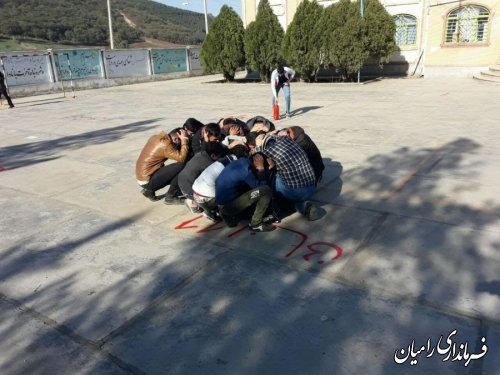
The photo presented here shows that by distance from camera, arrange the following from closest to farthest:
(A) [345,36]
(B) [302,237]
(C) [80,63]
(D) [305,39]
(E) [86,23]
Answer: (B) [302,237]
(A) [345,36]
(D) [305,39]
(C) [80,63]
(E) [86,23]

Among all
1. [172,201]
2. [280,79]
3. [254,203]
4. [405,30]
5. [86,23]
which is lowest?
[172,201]

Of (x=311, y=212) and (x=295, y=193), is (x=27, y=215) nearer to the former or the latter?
(x=295, y=193)

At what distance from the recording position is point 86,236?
458 cm

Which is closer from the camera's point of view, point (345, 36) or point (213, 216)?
point (213, 216)

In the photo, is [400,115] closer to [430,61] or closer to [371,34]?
[371,34]

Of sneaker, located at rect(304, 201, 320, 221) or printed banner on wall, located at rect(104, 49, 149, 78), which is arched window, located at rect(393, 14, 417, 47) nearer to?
printed banner on wall, located at rect(104, 49, 149, 78)

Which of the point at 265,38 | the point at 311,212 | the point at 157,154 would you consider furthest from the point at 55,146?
the point at 265,38

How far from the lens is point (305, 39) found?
2038 centimetres

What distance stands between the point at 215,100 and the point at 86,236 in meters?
11.4

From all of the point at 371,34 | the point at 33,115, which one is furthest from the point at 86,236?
the point at 371,34

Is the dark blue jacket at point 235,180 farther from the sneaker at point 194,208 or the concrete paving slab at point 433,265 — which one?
the concrete paving slab at point 433,265

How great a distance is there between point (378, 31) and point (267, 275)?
1873 centimetres

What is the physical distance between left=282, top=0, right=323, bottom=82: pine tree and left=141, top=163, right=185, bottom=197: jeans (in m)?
16.7

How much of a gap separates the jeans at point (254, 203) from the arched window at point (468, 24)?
20.9 m
